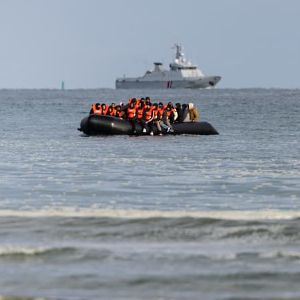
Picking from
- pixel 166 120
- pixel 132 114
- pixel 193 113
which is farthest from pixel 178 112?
pixel 132 114

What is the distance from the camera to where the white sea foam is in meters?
16.7

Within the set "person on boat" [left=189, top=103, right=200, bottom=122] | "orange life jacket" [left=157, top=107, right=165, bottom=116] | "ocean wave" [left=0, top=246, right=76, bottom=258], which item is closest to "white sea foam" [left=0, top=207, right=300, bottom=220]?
"ocean wave" [left=0, top=246, right=76, bottom=258]

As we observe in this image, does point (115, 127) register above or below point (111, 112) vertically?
below

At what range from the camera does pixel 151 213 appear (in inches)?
679

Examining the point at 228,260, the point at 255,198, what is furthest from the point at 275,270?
the point at 255,198

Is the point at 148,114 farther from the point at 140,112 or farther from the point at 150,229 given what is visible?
the point at 150,229

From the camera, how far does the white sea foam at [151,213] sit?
16.7 meters

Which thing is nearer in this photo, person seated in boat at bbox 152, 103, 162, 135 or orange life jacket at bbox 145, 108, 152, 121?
person seated in boat at bbox 152, 103, 162, 135

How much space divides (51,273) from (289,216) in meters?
5.75

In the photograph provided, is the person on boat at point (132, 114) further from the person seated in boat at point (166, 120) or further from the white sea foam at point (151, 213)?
the white sea foam at point (151, 213)

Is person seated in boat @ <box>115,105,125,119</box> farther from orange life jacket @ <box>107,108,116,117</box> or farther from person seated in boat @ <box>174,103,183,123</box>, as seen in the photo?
person seated in boat @ <box>174,103,183,123</box>

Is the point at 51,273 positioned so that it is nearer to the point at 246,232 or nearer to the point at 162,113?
the point at 246,232

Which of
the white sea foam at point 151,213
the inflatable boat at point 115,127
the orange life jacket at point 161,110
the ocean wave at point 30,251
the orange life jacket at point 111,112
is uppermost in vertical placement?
the orange life jacket at point 161,110

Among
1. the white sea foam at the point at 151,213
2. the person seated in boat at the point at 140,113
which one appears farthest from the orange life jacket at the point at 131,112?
the white sea foam at the point at 151,213
